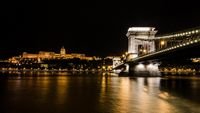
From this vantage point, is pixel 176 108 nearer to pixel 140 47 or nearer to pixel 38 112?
pixel 38 112

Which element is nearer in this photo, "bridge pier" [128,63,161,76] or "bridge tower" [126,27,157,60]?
"bridge pier" [128,63,161,76]

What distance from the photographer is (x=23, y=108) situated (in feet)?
59.7

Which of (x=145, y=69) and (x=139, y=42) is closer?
(x=145, y=69)

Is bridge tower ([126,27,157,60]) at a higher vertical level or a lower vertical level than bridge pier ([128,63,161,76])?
higher

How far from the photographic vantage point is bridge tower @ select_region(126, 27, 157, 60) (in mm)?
84812

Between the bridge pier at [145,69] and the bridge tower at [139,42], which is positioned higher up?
the bridge tower at [139,42]

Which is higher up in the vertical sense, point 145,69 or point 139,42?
point 139,42

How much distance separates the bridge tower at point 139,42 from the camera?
84.8m

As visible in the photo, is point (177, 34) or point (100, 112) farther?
point (177, 34)

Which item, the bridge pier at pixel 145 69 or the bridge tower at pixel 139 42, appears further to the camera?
the bridge tower at pixel 139 42

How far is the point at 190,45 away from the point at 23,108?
2082cm

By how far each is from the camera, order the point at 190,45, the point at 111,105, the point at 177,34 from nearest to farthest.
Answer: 1. the point at 111,105
2. the point at 190,45
3. the point at 177,34

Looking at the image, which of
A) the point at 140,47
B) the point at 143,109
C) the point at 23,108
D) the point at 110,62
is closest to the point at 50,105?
the point at 23,108

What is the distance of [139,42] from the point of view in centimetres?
8881
